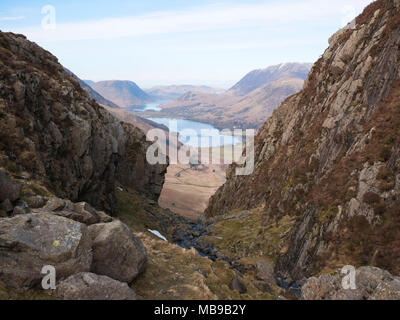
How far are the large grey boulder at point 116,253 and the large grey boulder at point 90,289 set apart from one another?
183cm

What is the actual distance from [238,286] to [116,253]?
9.23m

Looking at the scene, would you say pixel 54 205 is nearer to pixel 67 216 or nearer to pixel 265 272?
pixel 67 216

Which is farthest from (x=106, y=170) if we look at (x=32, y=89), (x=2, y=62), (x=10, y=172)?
(x=10, y=172)

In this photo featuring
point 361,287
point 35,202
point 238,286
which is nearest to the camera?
point 361,287

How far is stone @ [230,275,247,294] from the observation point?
59.5 ft

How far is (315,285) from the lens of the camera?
53.3ft

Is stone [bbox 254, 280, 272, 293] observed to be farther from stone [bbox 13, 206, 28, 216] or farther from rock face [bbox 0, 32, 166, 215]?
rock face [bbox 0, 32, 166, 215]

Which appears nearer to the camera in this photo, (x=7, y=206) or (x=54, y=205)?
(x=7, y=206)

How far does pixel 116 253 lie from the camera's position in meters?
13.7

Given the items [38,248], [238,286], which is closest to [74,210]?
[38,248]

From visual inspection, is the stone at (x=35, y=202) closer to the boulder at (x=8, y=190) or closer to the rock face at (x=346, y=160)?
the boulder at (x=8, y=190)

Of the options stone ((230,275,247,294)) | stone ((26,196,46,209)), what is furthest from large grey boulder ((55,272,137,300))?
stone ((230,275,247,294))

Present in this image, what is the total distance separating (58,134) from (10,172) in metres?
13.8

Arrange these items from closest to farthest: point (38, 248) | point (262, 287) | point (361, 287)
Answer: point (38, 248)
point (361, 287)
point (262, 287)
